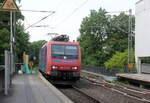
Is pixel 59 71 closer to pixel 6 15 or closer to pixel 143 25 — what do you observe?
pixel 143 25

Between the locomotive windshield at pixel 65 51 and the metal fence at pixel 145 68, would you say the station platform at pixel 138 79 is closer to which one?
the locomotive windshield at pixel 65 51

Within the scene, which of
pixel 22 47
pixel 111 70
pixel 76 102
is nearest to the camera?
pixel 76 102

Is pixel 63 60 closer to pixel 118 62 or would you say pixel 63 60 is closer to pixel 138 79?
pixel 138 79

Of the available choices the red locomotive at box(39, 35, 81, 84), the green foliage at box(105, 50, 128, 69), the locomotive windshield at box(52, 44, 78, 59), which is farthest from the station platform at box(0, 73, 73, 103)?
the green foliage at box(105, 50, 128, 69)

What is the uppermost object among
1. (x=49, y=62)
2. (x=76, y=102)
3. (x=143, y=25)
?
(x=143, y=25)

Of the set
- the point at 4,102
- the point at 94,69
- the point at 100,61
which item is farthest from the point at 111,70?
the point at 4,102

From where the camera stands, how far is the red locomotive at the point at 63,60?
2347 centimetres

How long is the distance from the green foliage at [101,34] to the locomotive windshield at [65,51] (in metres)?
45.7

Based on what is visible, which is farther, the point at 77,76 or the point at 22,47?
the point at 22,47

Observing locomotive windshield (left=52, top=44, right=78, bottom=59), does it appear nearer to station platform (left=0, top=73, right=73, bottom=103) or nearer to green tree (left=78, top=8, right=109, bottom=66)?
station platform (left=0, top=73, right=73, bottom=103)

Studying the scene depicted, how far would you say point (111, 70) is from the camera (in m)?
45.7

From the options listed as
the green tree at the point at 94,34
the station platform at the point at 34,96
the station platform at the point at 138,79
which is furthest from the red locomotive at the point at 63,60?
the green tree at the point at 94,34

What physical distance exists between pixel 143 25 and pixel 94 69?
629 inches

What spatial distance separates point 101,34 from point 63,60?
50.1 meters
